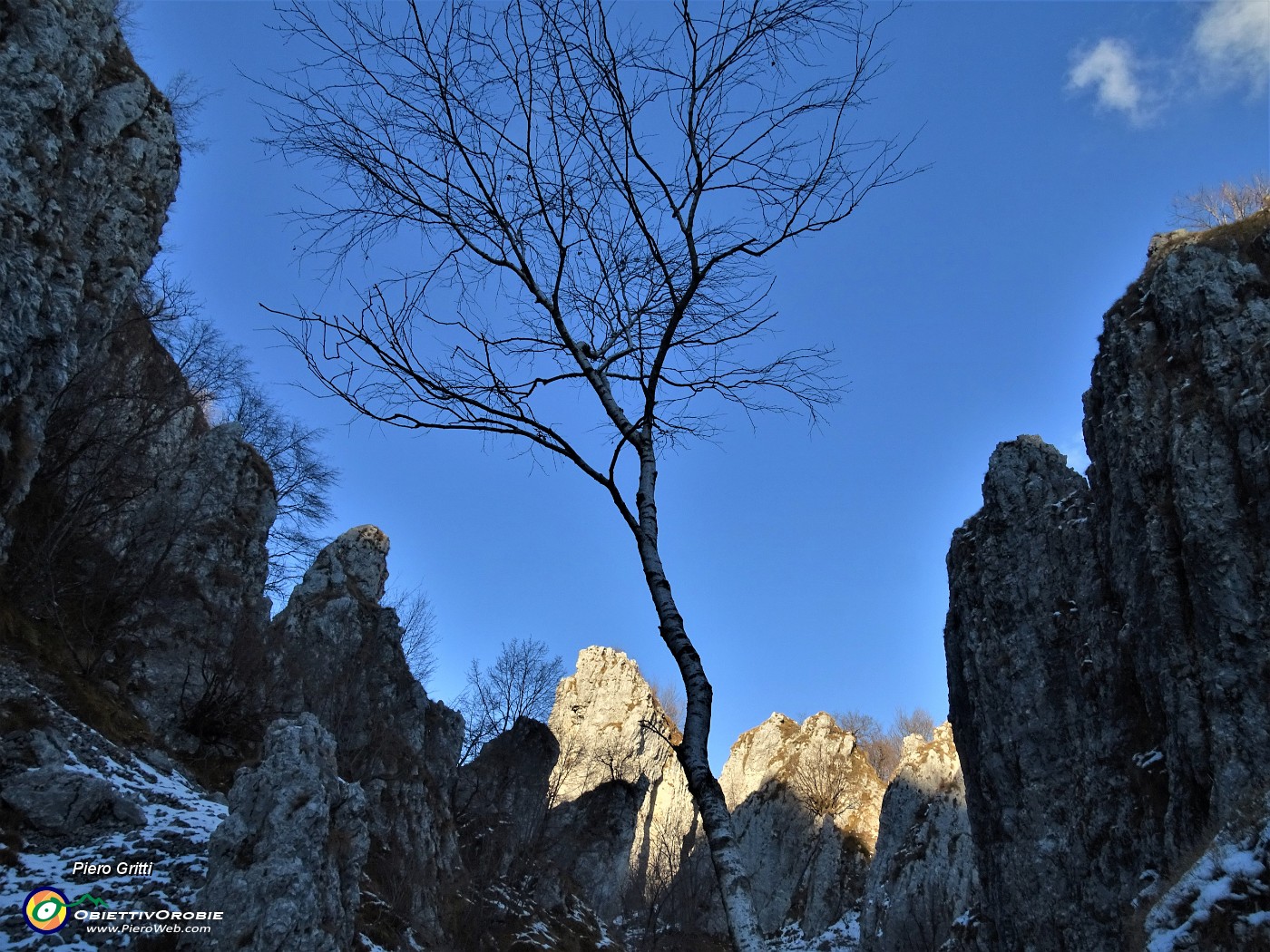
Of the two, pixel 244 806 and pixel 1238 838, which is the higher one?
pixel 1238 838

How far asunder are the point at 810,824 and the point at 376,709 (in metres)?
38.3

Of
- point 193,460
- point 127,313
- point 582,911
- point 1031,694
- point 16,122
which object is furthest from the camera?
point 582,911

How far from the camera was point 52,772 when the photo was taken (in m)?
8.09

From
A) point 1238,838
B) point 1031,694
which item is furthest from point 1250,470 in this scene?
point 1238,838

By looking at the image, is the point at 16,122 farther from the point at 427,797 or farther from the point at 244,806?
the point at 427,797

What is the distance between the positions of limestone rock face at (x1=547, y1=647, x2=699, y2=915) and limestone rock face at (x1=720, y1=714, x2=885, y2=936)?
5.24 m

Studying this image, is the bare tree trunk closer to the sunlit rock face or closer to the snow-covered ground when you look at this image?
the snow-covered ground

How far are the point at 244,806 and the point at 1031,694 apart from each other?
2478cm

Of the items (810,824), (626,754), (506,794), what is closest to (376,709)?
(506,794)

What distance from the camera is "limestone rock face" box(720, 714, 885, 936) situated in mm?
47469

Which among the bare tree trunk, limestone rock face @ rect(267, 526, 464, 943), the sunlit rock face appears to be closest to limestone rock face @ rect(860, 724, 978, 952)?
the sunlit rock face

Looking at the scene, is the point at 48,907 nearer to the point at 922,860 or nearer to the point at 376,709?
the point at 376,709

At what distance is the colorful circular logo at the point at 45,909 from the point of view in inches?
252

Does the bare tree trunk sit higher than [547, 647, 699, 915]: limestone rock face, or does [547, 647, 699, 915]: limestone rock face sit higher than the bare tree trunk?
[547, 647, 699, 915]: limestone rock face
